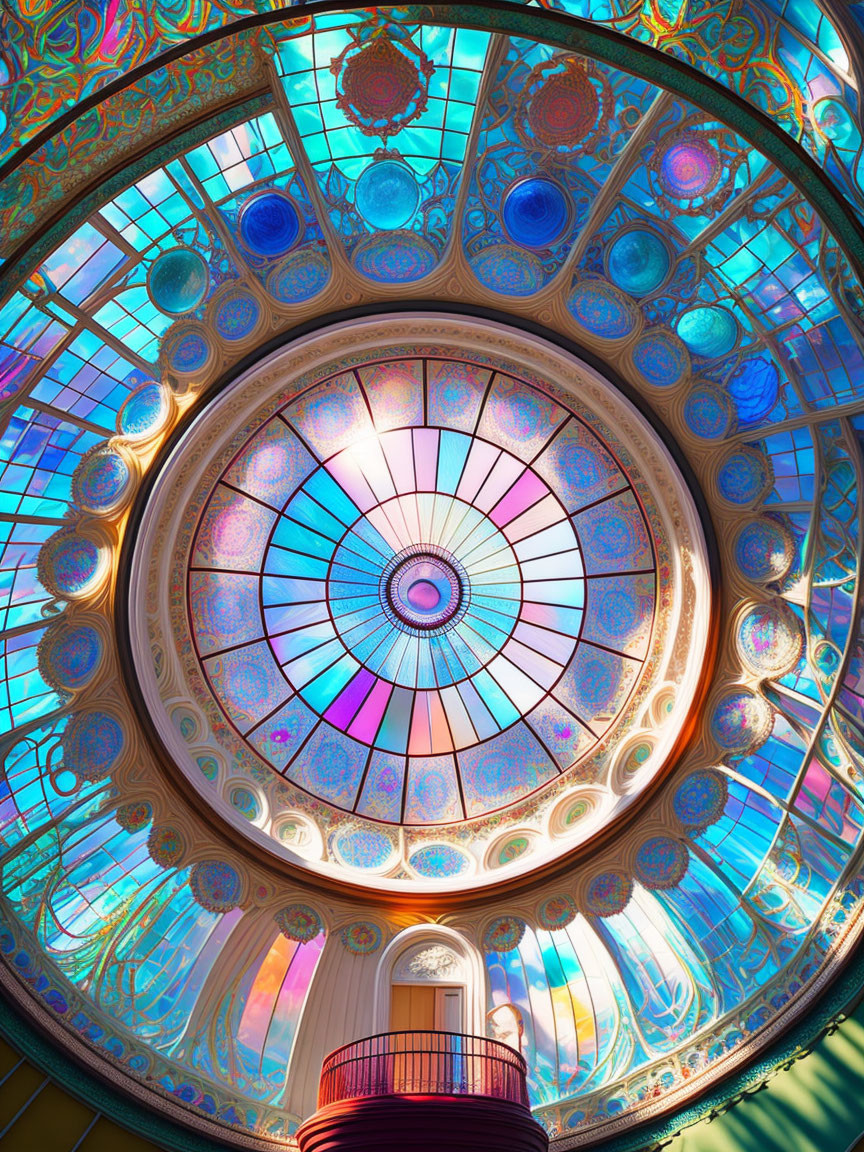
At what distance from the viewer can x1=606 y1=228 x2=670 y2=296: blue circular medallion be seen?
15.8m

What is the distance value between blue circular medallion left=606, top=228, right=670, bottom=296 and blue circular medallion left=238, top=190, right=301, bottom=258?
573cm

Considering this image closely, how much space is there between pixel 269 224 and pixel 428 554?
812cm

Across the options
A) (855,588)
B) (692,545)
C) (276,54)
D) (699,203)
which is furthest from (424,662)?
(276,54)

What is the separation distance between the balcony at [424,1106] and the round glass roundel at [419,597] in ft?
15.9

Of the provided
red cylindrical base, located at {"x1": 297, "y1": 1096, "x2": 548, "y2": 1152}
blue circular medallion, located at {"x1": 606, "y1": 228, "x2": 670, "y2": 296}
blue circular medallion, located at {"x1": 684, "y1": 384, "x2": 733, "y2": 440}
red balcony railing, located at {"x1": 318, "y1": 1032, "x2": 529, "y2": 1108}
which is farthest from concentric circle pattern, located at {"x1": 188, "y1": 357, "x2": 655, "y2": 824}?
red cylindrical base, located at {"x1": 297, "y1": 1096, "x2": 548, "y2": 1152}

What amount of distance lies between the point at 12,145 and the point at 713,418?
485 inches

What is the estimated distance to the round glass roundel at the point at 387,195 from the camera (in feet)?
51.6

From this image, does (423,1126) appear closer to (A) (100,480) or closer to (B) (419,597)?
(B) (419,597)

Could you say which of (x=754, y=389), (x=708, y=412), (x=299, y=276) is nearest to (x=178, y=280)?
(x=299, y=276)

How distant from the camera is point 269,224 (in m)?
16.0

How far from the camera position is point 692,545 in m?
18.4

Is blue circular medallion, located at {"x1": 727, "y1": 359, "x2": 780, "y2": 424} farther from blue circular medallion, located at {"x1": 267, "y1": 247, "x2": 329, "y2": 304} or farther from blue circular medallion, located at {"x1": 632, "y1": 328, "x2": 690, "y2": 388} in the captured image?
blue circular medallion, located at {"x1": 267, "y1": 247, "x2": 329, "y2": 304}

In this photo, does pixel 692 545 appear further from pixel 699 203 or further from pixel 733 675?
pixel 699 203

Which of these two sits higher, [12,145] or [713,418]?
[713,418]
